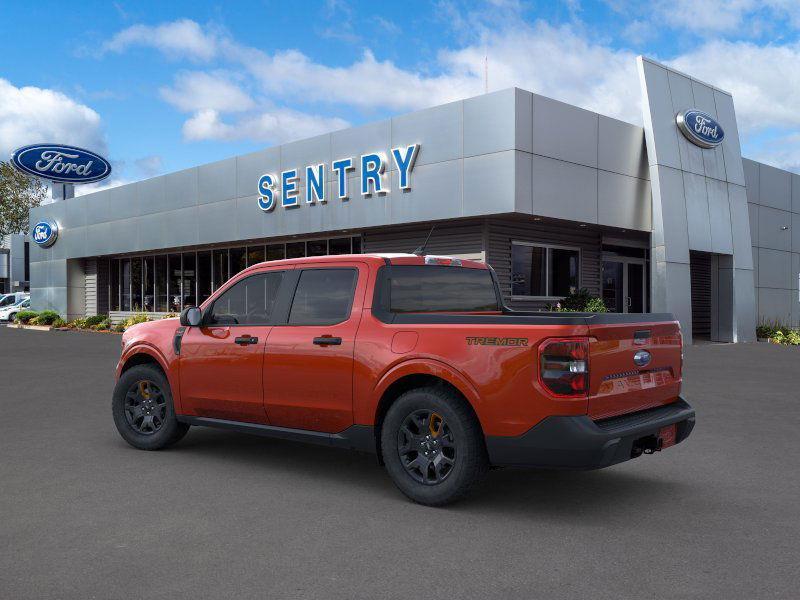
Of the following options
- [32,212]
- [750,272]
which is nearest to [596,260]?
[750,272]

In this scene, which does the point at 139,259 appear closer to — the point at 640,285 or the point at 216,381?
the point at 640,285

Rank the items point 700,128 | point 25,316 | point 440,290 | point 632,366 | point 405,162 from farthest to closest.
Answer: point 25,316
point 700,128
point 405,162
point 440,290
point 632,366

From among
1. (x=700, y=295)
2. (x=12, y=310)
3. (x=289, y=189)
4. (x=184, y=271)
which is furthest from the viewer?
(x=12, y=310)

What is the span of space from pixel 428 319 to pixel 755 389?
27.7ft

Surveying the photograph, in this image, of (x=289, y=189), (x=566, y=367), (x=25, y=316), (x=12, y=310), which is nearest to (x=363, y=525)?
(x=566, y=367)

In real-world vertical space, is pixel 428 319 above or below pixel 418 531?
above

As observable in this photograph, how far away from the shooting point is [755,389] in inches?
464

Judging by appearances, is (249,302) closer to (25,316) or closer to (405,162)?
(405,162)

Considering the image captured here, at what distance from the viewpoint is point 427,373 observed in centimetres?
520

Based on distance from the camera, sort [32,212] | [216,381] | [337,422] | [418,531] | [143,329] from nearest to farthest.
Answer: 1. [418,531]
2. [337,422]
3. [216,381]
4. [143,329]
5. [32,212]

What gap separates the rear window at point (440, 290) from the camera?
19.6 ft

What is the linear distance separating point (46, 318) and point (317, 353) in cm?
3305

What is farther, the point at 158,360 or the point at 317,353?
the point at 158,360

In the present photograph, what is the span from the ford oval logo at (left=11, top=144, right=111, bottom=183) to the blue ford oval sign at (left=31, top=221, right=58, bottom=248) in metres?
2.82
